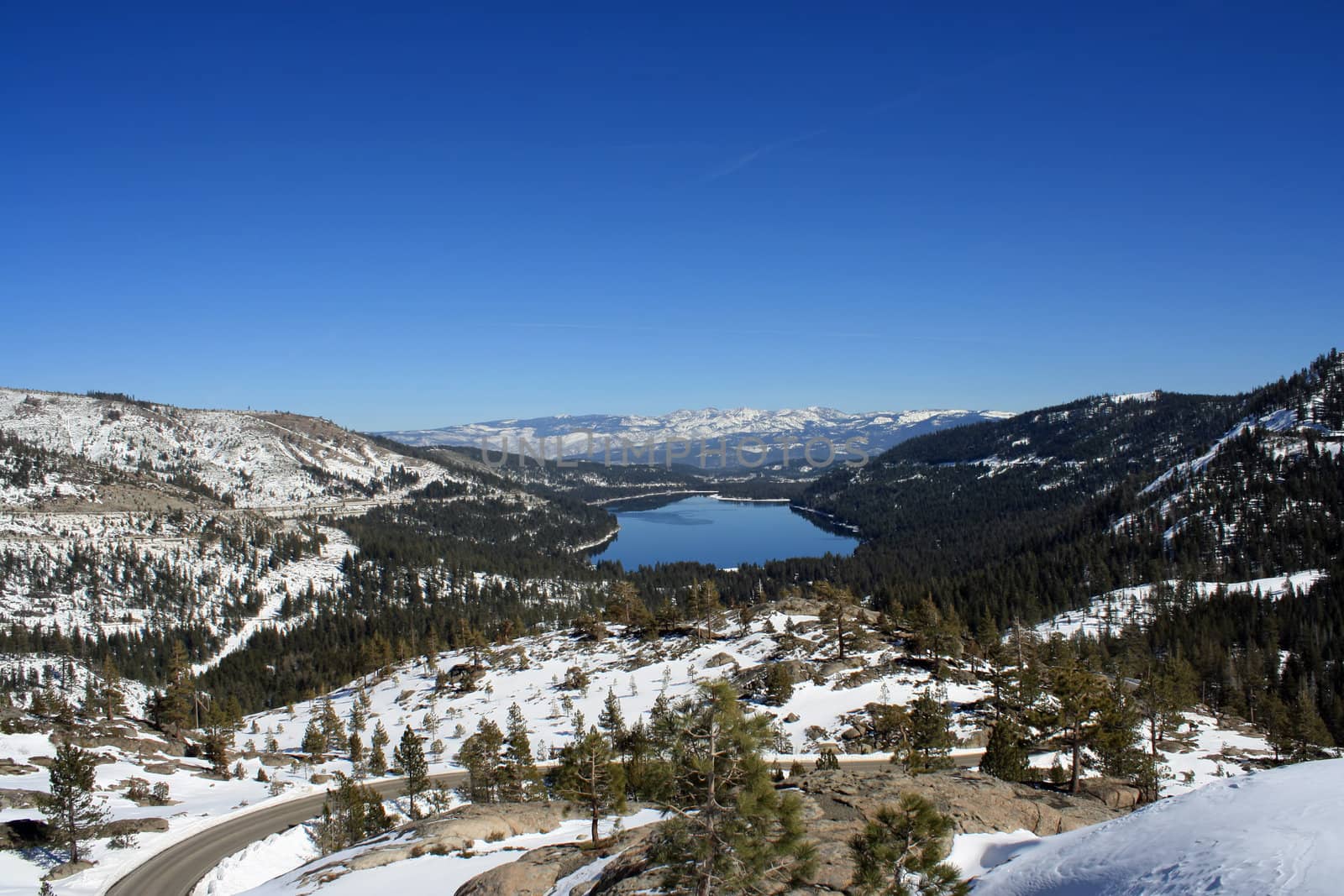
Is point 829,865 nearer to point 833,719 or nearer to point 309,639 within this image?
point 833,719

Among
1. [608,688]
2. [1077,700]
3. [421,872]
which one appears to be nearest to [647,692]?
[608,688]

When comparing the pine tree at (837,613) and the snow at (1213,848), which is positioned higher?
the snow at (1213,848)

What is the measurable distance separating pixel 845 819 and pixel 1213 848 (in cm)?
1296

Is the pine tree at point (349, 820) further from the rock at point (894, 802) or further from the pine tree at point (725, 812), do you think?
the pine tree at point (725, 812)

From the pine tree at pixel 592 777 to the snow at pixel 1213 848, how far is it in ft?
66.0

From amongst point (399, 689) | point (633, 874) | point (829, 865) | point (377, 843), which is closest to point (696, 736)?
point (633, 874)

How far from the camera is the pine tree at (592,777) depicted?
34.5m

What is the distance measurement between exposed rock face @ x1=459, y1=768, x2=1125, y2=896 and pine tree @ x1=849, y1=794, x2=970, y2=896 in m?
3.58

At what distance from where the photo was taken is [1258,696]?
83062 millimetres

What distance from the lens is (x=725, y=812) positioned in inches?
628

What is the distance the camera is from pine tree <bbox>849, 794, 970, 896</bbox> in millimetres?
16297

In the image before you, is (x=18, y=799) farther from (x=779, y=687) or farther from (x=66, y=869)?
(x=779, y=687)

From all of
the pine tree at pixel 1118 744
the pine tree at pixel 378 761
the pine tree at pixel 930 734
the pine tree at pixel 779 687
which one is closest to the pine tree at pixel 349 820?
the pine tree at pixel 378 761

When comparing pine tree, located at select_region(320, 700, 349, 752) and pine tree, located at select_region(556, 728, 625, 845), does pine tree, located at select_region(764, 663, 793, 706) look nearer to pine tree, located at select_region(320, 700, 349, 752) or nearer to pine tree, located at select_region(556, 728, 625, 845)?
pine tree, located at select_region(556, 728, 625, 845)
